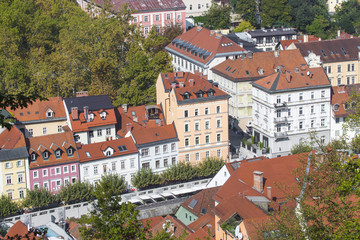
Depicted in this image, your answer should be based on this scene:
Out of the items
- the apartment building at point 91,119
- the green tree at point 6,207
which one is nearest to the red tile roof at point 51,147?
the green tree at point 6,207

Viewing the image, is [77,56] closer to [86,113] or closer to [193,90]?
[86,113]

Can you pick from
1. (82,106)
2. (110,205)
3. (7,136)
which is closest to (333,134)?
(82,106)

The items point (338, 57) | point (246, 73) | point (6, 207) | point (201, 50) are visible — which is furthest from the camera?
point (201, 50)

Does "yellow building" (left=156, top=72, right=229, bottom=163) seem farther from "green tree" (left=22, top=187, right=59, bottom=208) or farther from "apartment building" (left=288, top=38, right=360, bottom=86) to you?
"apartment building" (left=288, top=38, right=360, bottom=86)

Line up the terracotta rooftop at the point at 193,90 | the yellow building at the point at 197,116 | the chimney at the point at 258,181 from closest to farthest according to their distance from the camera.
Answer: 1. the chimney at the point at 258,181
2. the terracotta rooftop at the point at 193,90
3. the yellow building at the point at 197,116

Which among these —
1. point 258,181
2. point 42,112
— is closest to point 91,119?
point 42,112

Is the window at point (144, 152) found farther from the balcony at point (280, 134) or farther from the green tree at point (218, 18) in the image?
the green tree at point (218, 18)

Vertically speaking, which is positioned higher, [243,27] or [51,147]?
[243,27]

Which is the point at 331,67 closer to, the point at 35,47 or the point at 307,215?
the point at 35,47
